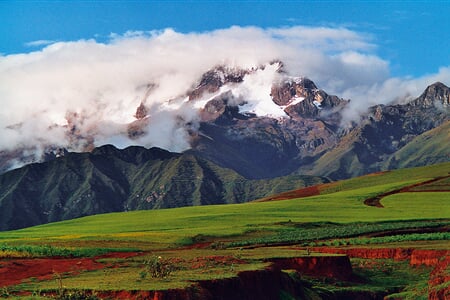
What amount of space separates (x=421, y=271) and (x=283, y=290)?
2873 cm

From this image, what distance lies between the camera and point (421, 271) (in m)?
84.9

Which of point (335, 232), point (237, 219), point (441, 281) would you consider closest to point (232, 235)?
point (335, 232)

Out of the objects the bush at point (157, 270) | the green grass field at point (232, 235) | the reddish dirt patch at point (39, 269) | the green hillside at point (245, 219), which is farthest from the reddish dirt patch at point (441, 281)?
the green hillside at point (245, 219)

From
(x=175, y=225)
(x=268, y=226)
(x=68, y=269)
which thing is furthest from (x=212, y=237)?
(x=68, y=269)

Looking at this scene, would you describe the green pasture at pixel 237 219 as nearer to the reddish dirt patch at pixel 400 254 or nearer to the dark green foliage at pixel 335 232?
the dark green foliage at pixel 335 232

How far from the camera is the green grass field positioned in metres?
62.0

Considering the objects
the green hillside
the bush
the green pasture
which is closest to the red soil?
the bush

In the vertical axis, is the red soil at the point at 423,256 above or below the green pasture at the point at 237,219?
below

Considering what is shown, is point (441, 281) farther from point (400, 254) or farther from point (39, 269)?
point (39, 269)

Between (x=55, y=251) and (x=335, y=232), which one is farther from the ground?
(x=55, y=251)

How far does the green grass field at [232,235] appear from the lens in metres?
62.0

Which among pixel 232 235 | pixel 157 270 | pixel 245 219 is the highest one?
pixel 245 219

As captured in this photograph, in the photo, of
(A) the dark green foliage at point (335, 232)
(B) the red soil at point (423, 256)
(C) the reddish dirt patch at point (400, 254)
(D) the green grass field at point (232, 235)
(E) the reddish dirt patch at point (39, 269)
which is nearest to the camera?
(D) the green grass field at point (232, 235)

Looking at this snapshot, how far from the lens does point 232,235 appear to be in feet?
406
